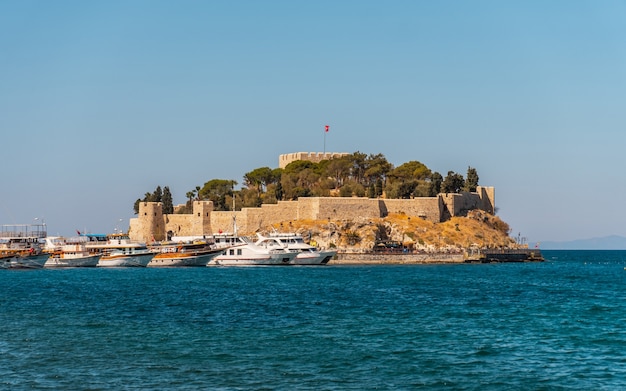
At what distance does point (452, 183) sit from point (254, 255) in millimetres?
25738

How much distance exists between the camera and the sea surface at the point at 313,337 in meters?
18.2

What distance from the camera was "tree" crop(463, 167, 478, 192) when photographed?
284ft

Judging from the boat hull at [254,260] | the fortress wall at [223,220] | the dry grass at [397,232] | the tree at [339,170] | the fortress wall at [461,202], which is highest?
the tree at [339,170]

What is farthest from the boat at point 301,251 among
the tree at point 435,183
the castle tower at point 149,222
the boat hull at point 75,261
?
the tree at point 435,183

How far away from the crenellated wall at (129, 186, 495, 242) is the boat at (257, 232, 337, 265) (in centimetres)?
886

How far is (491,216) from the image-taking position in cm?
8462

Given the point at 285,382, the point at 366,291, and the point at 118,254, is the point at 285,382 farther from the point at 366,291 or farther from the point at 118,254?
the point at 118,254

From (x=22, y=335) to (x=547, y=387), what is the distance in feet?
46.5

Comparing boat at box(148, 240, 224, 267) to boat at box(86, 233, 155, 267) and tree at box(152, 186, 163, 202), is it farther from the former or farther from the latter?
tree at box(152, 186, 163, 202)

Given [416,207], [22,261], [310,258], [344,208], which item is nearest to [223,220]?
[344,208]

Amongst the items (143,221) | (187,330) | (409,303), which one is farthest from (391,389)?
(143,221)

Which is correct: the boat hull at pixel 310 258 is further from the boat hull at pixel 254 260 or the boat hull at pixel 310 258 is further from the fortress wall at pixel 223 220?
the fortress wall at pixel 223 220

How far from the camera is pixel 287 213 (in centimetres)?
7725

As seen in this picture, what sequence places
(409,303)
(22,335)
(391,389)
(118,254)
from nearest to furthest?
(391,389) < (22,335) < (409,303) < (118,254)
